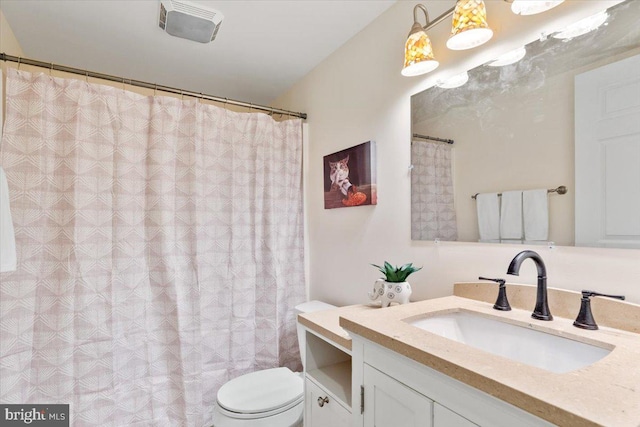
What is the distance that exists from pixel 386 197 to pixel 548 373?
3.74 feet

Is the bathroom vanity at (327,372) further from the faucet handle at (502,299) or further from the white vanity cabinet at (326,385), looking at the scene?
the faucet handle at (502,299)

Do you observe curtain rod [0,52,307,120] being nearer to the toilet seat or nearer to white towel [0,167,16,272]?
white towel [0,167,16,272]

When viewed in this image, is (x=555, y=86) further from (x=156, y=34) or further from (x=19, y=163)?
(x=19, y=163)

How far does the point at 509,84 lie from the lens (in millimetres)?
1126

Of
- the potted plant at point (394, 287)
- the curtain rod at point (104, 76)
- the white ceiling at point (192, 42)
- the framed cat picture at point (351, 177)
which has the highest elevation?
the white ceiling at point (192, 42)

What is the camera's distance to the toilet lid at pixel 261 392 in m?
1.44

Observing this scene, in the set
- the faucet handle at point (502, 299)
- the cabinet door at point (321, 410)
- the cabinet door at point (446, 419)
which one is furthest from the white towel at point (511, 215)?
the cabinet door at point (321, 410)

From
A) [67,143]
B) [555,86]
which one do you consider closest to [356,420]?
[555,86]

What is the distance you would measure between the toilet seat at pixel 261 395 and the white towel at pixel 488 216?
116 cm

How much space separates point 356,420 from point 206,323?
1.34 metres

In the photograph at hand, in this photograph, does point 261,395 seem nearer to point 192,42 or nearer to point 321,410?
point 321,410

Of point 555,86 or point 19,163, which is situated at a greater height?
point 555,86

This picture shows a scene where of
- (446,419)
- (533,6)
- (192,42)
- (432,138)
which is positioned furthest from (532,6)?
(192,42)

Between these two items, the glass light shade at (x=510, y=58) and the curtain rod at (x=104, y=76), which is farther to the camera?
the curtain rod at (x=104, y=76)
